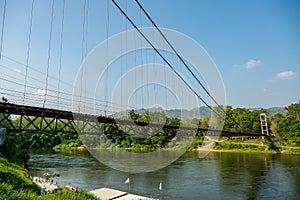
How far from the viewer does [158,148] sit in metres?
42.1

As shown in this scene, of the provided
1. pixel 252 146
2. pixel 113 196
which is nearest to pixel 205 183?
pixel 113 196

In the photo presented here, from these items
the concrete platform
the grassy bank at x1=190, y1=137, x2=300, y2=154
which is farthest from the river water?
the grassy bank at x1=190, y1=137, x2=300, y2=154

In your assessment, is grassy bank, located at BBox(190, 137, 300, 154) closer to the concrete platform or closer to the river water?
the river water

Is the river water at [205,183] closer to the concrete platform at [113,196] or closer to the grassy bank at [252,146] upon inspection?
the concrete platform at [113,196]

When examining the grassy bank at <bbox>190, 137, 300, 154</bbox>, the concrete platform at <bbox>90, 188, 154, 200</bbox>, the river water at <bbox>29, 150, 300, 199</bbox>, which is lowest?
the river water at <bbox>29, 150, 300, 199</bbox>

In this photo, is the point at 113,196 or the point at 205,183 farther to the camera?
the point at 205,183

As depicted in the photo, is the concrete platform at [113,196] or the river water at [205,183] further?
the river water at [205,183]

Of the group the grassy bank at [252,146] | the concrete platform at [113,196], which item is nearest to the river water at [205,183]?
the concrete platform at [113,196]

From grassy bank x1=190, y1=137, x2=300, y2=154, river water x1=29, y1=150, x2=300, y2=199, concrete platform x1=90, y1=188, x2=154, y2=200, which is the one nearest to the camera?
concrete platform x1=90, y1=188, x2=154, y2=200

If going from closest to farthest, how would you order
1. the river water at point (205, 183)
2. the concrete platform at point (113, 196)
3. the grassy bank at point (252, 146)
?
the concrete platform at point (113, 196), the river water at point (205, 183), the grassy bank at point (252, 146)

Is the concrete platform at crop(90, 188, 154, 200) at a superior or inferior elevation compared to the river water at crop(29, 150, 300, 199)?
superior

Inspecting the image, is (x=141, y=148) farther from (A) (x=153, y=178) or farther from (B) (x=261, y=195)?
(B) (x=261, y=195)

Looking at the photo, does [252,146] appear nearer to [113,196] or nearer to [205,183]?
[205,183]

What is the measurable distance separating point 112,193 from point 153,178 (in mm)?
6505
